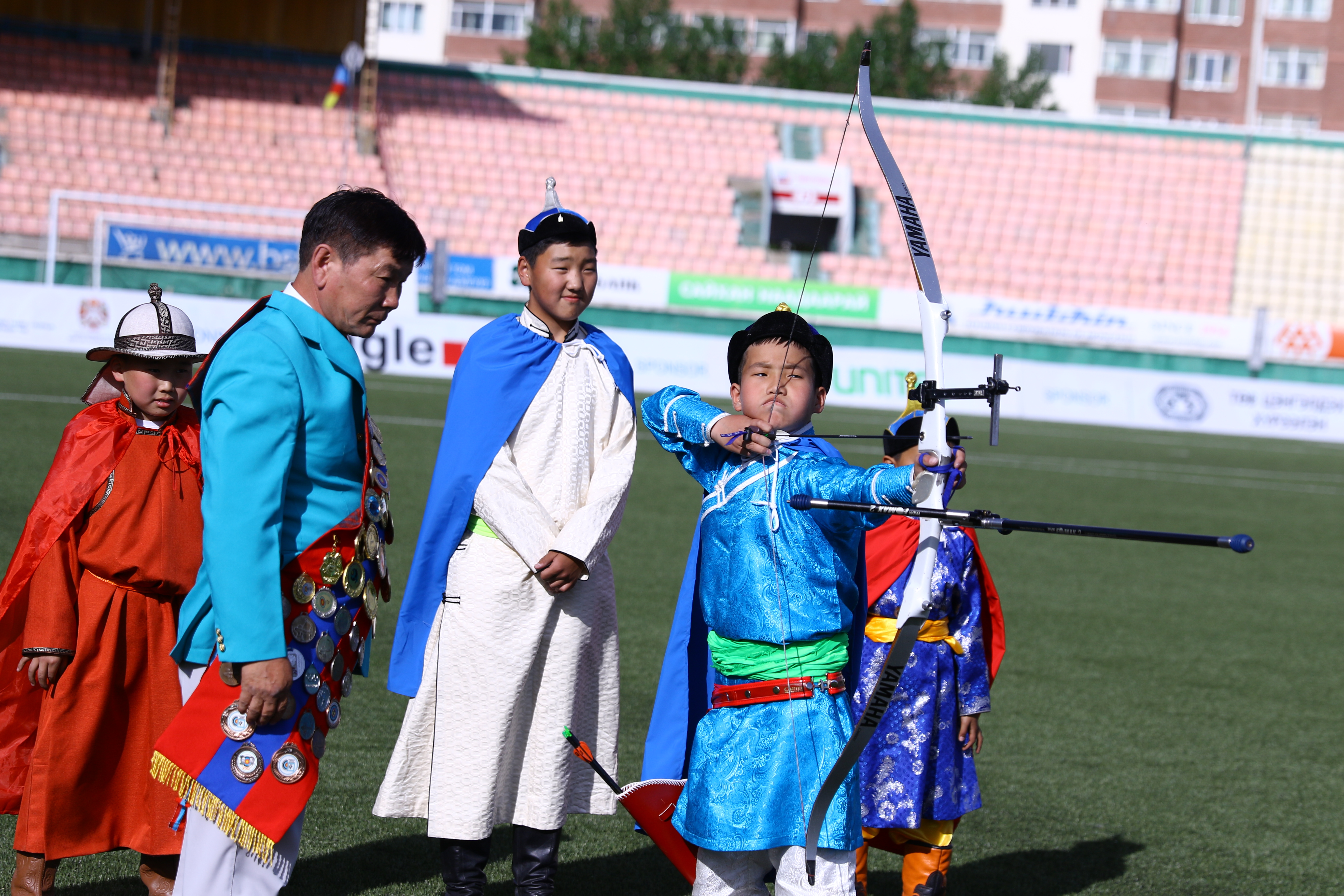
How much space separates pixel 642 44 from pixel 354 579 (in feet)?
138

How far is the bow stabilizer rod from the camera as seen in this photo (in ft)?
5.56

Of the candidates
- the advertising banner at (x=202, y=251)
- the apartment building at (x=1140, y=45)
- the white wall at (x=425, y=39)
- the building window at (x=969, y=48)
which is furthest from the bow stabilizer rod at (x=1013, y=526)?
the white wall at (x=425, y=39)

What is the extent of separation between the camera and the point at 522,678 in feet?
9.82

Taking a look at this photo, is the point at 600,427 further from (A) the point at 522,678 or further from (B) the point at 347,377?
(B) the point at 347,377

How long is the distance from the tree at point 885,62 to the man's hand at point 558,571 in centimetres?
4008

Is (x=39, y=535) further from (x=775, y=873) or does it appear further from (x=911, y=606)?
(x=911, y=606)

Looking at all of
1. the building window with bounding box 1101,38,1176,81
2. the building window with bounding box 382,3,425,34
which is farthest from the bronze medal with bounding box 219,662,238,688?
the building window with bounding box 382,3,425,34

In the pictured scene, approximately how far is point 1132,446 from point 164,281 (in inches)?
613

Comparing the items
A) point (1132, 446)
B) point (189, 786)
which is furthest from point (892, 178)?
point (1132, 446)

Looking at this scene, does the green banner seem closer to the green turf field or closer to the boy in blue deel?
the green turf field

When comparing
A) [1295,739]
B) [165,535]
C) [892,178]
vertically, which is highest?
[892,178]

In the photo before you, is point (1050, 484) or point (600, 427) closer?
point (600, 427)

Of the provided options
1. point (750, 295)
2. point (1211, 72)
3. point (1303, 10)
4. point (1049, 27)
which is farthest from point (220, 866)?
point (1303, 10)

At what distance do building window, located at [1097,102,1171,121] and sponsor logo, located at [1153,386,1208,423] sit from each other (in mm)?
28166
